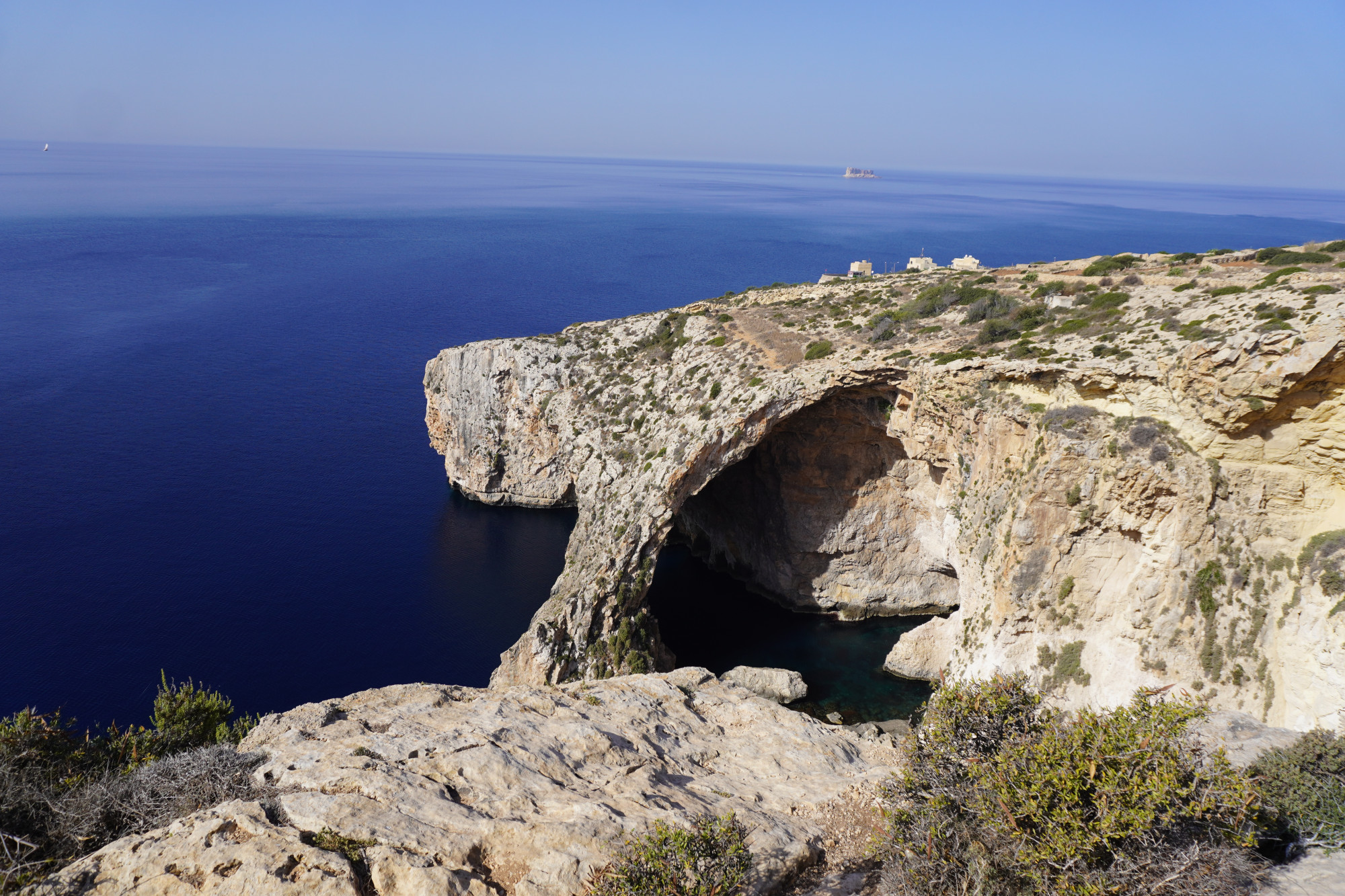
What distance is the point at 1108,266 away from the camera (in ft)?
127

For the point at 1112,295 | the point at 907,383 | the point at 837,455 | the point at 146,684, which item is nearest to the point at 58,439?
the point at 146,684

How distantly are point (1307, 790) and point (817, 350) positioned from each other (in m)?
26.0

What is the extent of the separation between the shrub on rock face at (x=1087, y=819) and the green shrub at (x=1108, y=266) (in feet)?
103

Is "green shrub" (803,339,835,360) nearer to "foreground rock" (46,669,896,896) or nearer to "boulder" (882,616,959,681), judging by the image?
"boulder" (882,616,959,681)

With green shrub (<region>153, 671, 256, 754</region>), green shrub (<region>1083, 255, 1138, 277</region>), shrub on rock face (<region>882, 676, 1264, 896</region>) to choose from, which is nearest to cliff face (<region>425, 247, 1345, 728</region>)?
green shrub (<region>1083, 255, 1138, 277</region>)

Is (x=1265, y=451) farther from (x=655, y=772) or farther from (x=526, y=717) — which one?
(x=526, y=717)

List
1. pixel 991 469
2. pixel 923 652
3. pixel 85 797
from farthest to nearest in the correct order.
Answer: pixel 923 652, pixel 991 469, pixel 85 797

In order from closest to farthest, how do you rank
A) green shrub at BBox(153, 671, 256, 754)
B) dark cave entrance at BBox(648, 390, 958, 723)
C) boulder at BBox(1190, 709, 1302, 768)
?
1. boulder at BBox(1190, 709, 1302, 768)
2. green shrub at BBox(153, 671, 256, 754)
3. dark cave entrance at BBox(648, 390, 958, 723)

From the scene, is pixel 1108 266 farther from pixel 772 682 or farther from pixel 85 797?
pixel 85 797

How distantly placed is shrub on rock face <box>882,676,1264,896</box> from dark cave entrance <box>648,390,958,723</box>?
23.2 meters

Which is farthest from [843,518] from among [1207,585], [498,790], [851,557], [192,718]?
[192,718]

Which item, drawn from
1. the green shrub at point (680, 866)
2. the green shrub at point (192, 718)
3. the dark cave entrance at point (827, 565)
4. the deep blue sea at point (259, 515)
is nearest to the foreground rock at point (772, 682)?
the dark cave entrance at point (827, 565)

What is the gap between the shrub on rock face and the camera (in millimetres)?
10398

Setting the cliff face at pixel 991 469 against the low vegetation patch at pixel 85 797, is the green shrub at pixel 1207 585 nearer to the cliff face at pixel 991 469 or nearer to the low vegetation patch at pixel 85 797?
the cliff face at pixel 991 469
